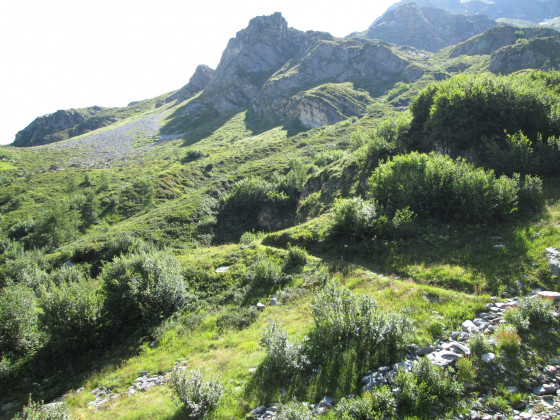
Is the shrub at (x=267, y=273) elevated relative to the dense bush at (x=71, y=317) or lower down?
lower down

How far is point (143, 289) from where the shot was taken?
17625 millimetres

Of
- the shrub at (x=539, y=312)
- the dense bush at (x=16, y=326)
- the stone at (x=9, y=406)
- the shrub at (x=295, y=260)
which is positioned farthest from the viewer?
the shrub at (x=295, y=260)

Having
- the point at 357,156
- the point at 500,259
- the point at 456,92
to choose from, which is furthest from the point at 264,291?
the point at 456,92

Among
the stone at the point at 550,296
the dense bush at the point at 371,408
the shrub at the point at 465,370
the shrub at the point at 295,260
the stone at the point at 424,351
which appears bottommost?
the shrub at the point at 295,260

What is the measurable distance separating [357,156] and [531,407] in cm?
3379

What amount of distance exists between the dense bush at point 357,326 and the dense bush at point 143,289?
11.0 m

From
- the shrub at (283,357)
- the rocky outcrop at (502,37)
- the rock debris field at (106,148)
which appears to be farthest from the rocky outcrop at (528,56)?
the rock debris field at (106,148)

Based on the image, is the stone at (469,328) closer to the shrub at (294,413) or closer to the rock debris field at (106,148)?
the shrub at (294,413)

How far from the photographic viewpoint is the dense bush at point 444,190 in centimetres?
1845

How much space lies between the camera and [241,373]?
11.2 metres

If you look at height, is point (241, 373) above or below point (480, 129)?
below

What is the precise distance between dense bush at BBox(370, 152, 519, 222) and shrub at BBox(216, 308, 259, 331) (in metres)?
14.5

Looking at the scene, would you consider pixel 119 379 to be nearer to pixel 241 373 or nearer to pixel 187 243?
pixel 241 373

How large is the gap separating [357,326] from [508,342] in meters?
4.87
